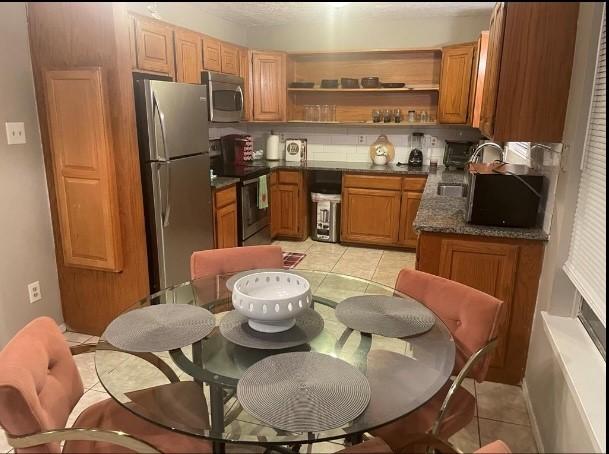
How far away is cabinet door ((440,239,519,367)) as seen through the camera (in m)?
2.29

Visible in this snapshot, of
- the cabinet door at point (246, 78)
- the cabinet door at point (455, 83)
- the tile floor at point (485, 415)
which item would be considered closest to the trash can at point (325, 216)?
the cabinet door at point (246, 78)

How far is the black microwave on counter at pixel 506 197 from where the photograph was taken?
2301 millimetres

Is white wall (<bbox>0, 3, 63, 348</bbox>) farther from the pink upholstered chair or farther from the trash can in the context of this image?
the trash can

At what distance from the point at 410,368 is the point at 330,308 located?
1.45 feet

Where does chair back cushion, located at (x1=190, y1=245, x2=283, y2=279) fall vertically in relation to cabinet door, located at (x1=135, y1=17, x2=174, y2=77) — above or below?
below

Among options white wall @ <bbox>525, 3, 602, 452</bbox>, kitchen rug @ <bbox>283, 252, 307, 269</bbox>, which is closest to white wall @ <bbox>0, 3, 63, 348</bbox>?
kitchen rug @ <bbox>283, 252, 307, 269</bbox>

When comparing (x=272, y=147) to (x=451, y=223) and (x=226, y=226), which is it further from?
(x=451, y=223)

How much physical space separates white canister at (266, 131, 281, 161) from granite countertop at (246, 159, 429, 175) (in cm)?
9

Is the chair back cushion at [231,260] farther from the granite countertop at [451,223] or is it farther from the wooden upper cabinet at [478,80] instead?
the wooden upper cabinet at [478,80]

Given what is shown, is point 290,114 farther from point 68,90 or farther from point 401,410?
point 401,410

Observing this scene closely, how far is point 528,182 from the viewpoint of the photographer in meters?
2.29

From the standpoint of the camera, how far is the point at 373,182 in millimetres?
4539

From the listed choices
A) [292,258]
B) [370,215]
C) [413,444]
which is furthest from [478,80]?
[413,444]

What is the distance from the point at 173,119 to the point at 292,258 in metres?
1.96
